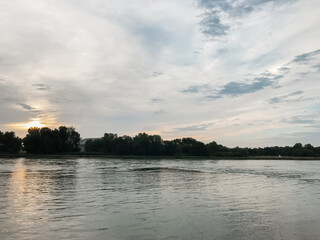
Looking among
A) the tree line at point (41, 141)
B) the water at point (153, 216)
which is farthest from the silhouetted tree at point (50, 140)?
the water at point (153, 216)

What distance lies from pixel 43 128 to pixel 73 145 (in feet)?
74.0

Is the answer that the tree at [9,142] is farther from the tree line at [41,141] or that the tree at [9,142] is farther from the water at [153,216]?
the water at [153,216]

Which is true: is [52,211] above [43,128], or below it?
below

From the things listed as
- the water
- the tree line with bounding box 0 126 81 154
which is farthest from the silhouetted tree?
Result: the water

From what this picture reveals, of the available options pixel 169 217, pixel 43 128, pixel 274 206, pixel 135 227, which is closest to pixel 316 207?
pixel 274 206

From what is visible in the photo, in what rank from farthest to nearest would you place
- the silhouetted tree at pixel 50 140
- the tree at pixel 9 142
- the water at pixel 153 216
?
the silhouetted tree at pixel 50 140 < the tree at pixel 9 142 < the water at pixel 153 216

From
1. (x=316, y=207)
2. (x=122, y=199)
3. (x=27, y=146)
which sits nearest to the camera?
(x=316, y=207)

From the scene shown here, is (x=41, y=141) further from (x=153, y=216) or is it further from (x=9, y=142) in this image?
(x=153, y=216)

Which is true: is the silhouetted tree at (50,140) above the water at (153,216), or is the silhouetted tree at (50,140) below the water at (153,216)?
above

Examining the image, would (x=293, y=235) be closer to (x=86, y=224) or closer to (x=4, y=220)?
(x=86, y=224)

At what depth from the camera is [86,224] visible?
14.4 meters

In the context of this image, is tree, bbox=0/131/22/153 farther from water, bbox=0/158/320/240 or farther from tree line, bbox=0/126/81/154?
water, bbox=0/158/320/240

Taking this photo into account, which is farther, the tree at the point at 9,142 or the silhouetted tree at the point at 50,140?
the silhouetted tree at the point at 50,140

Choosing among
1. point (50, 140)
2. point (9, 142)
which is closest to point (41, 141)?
point (50, 140)
